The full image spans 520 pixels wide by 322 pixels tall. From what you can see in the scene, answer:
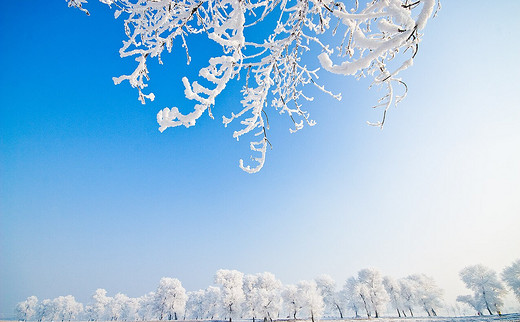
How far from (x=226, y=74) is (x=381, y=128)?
1.77m

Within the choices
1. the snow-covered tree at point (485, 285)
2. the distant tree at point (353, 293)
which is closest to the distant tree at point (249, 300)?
the distant tree at point (353, 293)

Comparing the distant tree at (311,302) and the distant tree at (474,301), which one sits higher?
the distant tree at (311,302)

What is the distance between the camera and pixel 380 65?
2.30 m

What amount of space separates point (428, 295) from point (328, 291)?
2321cm

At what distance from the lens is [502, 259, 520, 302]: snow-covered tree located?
1654 inches

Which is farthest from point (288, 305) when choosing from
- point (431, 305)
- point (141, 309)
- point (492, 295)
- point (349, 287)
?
point (141, 309)

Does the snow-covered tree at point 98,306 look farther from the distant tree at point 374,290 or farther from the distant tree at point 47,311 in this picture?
the distant tree at point 374,290

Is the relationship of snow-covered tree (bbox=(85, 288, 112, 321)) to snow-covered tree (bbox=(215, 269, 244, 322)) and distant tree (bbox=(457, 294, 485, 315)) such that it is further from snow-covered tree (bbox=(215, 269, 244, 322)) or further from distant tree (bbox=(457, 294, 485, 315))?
distant tree (bbox=(457, 294, 485, 315))

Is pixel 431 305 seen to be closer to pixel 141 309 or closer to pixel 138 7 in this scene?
pixel 138 7

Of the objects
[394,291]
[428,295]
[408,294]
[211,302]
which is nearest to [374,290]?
[394,291]

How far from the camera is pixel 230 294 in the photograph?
156ft

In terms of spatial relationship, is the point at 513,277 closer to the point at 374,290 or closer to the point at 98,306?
the point at 374,290

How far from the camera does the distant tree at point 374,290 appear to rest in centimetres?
5006

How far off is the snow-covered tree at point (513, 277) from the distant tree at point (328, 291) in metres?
35.0
